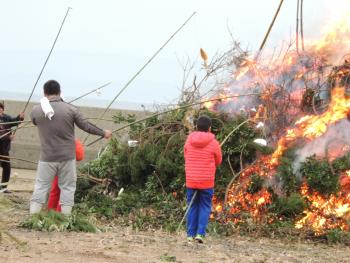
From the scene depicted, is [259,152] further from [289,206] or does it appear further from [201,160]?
[201,160]

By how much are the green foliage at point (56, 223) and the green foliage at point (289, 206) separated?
2.47 metres

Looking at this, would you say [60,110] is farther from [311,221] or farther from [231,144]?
[311,221]

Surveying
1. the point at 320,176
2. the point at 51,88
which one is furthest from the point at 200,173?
the point at 51,88

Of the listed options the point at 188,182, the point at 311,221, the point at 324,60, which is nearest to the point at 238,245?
the point at 188,182

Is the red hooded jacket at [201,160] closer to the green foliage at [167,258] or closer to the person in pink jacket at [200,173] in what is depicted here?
the person in pink jacket at [200,173]

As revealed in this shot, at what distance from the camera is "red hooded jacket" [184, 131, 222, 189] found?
25.7ft

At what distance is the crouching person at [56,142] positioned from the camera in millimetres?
7984

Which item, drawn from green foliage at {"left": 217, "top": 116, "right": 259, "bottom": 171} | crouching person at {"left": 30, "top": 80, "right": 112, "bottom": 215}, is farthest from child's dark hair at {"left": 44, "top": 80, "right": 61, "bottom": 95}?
green foliage at {"left": 217, "top": 116, "right": 259, "bottom": 171}

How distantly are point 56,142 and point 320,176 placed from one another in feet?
11.3

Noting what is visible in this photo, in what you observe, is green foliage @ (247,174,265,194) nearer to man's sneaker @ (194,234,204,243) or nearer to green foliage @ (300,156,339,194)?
green foliage @ (300,156,339,194)

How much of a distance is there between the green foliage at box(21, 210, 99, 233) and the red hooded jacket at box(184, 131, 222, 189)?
1.29 meters

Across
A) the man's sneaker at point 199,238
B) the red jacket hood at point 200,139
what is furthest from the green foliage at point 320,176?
the man's sneaker at point 199,238

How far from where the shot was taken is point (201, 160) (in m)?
7.86

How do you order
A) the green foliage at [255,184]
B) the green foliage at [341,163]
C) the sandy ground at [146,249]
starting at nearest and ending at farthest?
1. the sandy ground at [146,249]
2. the green foliage at [341,163]
3. the green foliage at [255,184]
